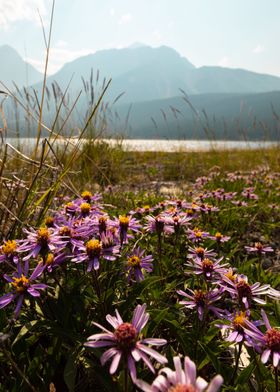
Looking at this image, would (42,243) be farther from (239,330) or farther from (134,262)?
(239,330)

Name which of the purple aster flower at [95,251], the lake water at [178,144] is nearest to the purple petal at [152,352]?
the purple aster flower at [95,251]

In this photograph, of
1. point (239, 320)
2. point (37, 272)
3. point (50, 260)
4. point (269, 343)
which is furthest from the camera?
point (50, 260)

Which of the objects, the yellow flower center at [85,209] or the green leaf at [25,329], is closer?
the green leaf at [25,329]

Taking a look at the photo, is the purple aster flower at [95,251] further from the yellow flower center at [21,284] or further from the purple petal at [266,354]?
the purple petal at [266,354]

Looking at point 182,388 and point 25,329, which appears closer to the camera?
point 182,388

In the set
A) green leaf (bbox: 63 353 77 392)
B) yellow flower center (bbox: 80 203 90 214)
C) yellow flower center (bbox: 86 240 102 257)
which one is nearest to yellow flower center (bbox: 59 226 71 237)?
yellow flower center (bbox: 86 240 102 257)

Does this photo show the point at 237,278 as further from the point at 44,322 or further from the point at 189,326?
the point at 44,322

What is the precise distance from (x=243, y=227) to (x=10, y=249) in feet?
7.14

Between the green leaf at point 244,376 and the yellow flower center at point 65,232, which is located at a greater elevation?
the yellow flower center at point 65,232

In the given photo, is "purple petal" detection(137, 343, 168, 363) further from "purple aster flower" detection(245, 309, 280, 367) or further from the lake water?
the lake water

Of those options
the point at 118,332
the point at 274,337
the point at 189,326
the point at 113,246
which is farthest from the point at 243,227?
the point at 118,332

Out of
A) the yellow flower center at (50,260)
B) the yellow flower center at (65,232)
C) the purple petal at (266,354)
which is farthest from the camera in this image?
the yellow flower center at (65,232)

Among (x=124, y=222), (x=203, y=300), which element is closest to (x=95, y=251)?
(x=124, y=222)

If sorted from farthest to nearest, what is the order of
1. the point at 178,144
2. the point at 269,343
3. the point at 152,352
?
1. the point at 178,144
2. the point at 269,343
3. the point at 152,352
